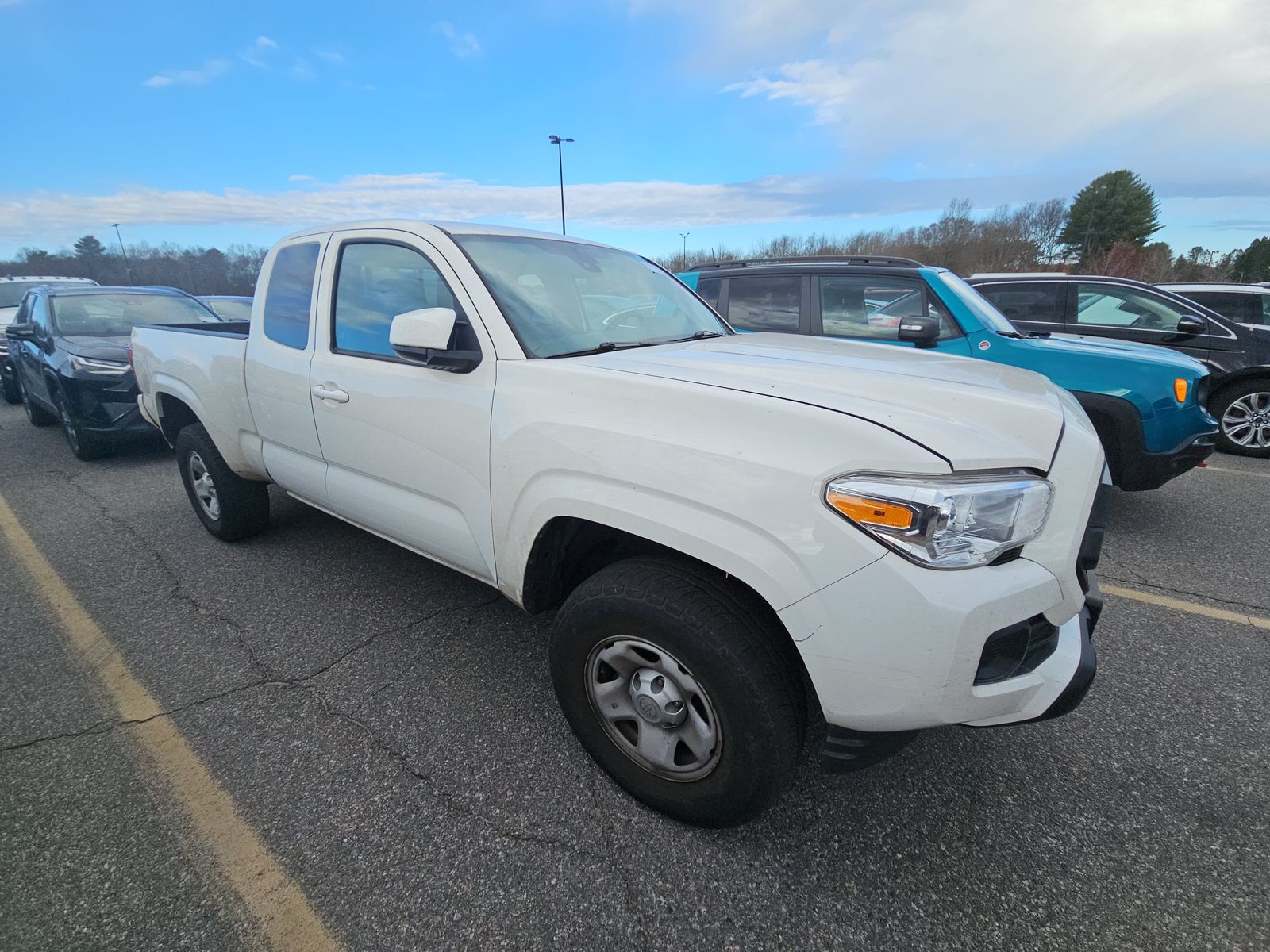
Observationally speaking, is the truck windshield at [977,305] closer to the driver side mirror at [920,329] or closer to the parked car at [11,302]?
the driver side mirror at [920,329]

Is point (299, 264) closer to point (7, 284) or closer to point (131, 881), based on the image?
point (131, 881)

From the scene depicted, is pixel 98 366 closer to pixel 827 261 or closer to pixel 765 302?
pixel 765 302

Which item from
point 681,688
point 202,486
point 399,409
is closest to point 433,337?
point 399,409

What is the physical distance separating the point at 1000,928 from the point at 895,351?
197 centimetres

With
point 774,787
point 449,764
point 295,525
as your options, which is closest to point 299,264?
point 295,525

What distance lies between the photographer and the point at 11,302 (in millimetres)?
12883

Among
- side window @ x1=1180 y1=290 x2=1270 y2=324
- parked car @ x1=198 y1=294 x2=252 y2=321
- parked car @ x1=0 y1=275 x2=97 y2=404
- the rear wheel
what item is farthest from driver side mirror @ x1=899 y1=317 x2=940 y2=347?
parked car @ x1=198 y1=294 x2=252 y2=321

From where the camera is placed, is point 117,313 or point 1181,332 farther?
point 117,313

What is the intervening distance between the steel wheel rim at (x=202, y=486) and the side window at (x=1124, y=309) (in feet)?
26.8

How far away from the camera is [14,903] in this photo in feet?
5.50

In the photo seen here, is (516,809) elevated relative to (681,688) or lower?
lower

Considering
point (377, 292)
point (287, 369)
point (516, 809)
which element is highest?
point (377, 292)

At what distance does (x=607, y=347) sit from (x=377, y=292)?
1.19m

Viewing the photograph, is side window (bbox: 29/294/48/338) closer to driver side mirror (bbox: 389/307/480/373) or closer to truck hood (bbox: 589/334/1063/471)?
driver side mirror (bbox: 389/307/480/373)
